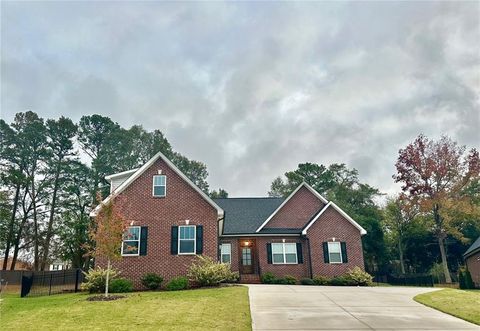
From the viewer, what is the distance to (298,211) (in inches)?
1073

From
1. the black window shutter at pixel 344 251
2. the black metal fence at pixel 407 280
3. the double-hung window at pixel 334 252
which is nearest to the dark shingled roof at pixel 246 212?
the double-hung window at pixel 334 252

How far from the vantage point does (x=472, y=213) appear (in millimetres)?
33469

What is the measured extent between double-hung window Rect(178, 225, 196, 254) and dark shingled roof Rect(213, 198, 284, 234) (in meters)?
6.01

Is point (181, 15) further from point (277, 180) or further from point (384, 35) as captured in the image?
point (277, 180)

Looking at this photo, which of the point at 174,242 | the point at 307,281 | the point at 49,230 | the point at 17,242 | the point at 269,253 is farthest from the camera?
the point at 49,230

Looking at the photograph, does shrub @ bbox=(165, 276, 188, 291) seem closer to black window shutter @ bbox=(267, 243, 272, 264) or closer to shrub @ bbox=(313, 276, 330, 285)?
black window shutter @ bbox=(267, 243, 272, 264)

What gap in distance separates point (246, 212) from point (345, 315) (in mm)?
18418

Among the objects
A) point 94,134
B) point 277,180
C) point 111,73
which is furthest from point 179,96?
point 277,180

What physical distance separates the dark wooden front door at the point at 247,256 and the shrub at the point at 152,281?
802 centimetres

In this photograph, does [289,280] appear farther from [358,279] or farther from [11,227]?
[11,227]

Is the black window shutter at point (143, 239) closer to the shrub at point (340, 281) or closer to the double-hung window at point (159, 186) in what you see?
the double-hung window at point (159, 186)

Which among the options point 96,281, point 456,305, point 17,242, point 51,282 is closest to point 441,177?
point 456,305

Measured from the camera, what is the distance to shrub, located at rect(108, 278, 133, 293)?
1680 cm

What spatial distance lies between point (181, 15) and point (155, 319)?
13.3m
